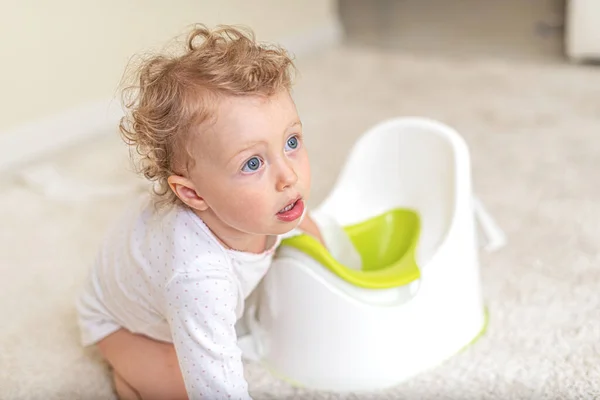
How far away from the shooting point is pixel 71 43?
1.77 metres

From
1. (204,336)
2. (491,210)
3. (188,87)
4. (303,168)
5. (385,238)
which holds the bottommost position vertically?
(491,210)

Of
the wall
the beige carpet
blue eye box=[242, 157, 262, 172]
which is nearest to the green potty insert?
the beige carpet

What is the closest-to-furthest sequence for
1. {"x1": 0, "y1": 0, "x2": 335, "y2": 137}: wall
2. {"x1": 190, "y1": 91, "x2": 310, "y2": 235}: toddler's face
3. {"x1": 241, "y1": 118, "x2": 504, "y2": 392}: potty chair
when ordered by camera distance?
1. {"x1": 190, "y1": 91, "x2": 310, "y2": 235}: toddler's face
2. {"x1": 241, "y1": 118, "x2": 504, "y2": 392}: potty chair
3. {"x1": 0, "y1": 0, "x2": 335, "y2": 137}: wall


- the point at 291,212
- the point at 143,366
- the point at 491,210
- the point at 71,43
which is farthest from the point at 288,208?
the point at 71,43

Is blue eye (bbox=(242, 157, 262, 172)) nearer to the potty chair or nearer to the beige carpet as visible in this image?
the potty chair

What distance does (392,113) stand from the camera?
1.88 meters

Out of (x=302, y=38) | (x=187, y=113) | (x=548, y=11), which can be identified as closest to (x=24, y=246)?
(x=187, y=113)

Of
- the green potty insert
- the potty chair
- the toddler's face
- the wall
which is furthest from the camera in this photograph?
the wall

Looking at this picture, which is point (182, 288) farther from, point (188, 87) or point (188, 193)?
point (188, 87)

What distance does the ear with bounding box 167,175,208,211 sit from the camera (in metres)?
0.77

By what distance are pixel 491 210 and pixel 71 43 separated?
1.06 metres

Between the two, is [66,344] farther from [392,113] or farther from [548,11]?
[548,11]

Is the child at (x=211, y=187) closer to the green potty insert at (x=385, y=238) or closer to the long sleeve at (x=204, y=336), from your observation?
the long sleeve at (x=204, y=336)

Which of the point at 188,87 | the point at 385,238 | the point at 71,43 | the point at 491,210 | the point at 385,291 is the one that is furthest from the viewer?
the point at 71,43
